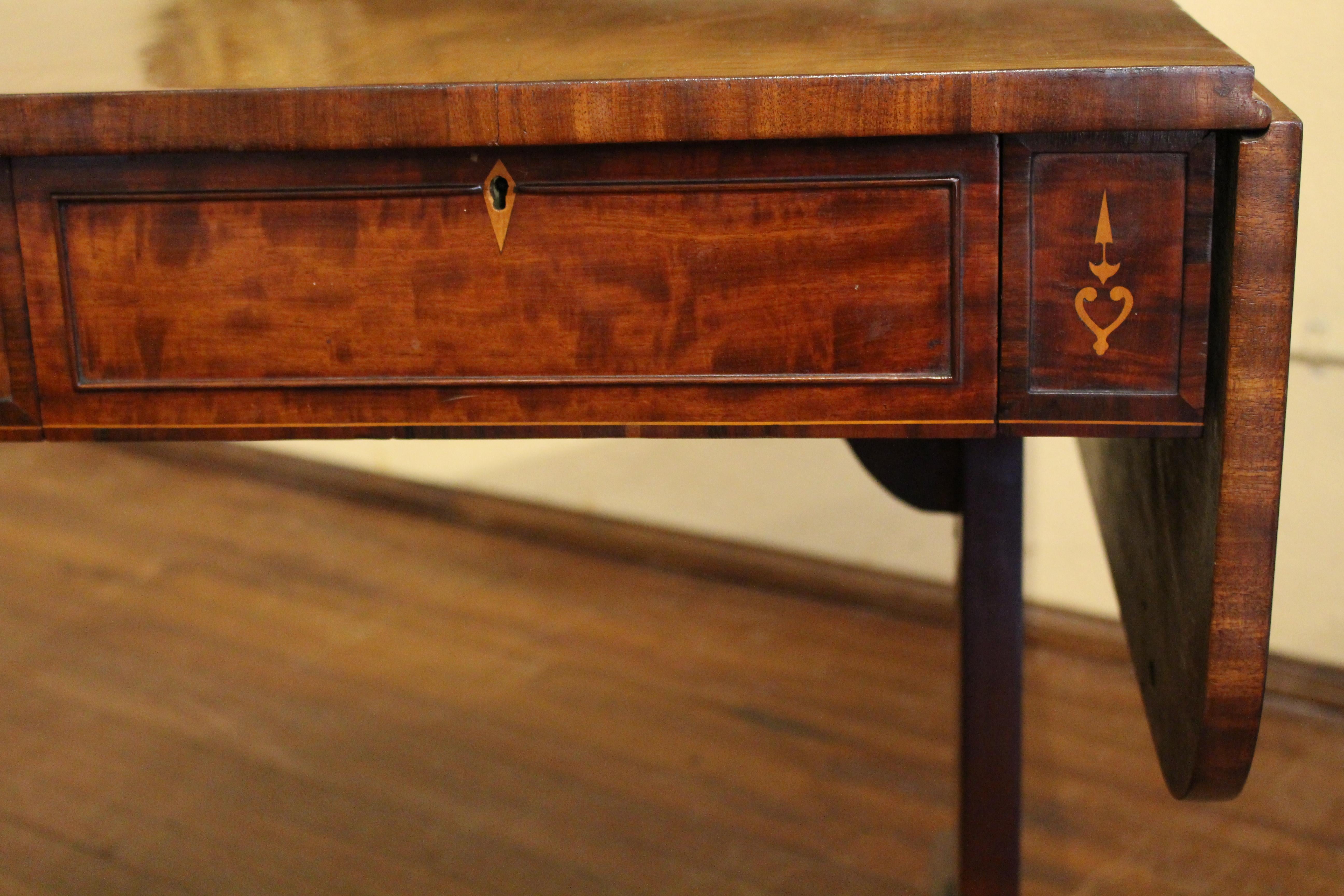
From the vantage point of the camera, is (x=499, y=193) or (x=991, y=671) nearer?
(x=499, y=193)

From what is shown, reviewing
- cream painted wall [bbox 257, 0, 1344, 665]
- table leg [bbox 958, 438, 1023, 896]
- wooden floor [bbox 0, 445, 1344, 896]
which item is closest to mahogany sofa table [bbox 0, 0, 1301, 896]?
table leg [bbox 958, 438, 1023, 896]

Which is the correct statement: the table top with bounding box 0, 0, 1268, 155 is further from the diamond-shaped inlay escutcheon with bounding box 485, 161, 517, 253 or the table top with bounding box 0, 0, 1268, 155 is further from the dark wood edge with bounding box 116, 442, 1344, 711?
the dark wood edge with bounding box 116, 442, 1344, 711

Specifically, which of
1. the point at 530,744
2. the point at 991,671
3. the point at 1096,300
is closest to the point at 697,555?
the point at 530,744

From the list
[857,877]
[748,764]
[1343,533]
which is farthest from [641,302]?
[1343,533]

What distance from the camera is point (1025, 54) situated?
73cm

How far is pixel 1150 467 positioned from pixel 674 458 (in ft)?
4.68

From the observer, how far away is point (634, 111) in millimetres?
708

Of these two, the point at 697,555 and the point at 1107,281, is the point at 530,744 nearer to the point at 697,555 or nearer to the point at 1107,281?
the point at 697,555

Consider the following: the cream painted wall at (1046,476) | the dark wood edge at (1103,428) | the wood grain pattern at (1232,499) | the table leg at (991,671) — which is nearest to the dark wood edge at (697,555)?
the cream painted wall at (1046,476)

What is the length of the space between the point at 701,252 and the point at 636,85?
0.31ft

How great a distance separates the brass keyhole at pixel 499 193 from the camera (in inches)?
29.5

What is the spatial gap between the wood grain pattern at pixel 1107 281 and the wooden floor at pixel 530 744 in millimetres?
891

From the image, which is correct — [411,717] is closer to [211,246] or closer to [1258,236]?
[211,246]

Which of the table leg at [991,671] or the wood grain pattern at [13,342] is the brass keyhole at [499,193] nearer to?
the wood grain pattern at [13,342]
